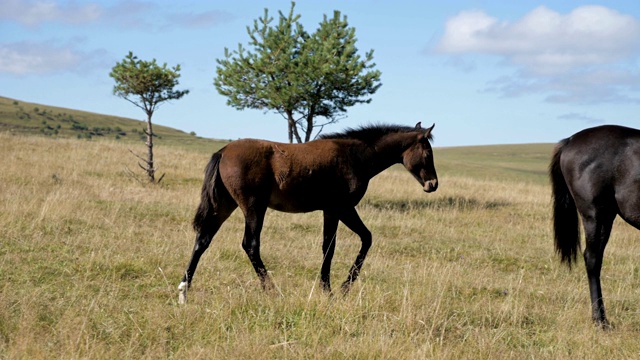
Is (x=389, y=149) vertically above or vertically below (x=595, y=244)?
above

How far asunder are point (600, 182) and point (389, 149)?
2.66 metres

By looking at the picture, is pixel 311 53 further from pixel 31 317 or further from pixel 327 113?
pixel 31 317

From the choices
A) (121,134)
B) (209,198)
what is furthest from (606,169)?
(121,134)

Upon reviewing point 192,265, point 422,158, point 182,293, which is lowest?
point 182,293

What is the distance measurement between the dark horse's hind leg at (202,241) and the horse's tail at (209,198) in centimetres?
5

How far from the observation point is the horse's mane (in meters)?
8.19

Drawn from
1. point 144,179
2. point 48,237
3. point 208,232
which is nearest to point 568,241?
point 208,232

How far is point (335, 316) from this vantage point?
5.76 meters

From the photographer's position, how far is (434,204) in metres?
18.4

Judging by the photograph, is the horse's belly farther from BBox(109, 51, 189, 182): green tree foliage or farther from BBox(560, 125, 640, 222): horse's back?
BBox(109, 51, 189, 182): green tree foliage

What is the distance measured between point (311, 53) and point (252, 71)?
2.25 m

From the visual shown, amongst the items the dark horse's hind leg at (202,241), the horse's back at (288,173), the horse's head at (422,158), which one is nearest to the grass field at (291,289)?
the dark horse's hind leg at (202,241)

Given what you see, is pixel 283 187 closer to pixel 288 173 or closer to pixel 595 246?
pixel 288 173

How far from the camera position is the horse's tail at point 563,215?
25.5 ft
